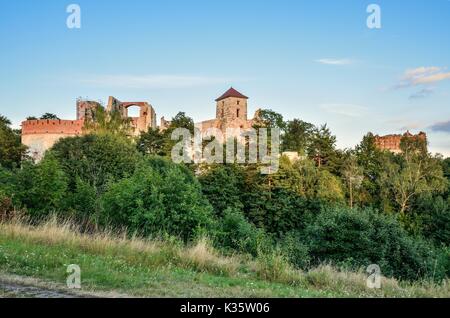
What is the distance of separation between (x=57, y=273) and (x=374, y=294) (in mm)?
4961

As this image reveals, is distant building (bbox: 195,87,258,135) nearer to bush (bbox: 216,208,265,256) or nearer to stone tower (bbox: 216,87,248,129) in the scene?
stone tower (bbox: 216,87,248,129)

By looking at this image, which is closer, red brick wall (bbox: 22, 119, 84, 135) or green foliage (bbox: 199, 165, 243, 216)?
green foliage (bbox: 199, 165, 243, 216)

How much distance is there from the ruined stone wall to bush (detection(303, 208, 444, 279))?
34.7 metres

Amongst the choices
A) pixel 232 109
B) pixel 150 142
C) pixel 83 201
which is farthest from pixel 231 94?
pixel 83 201

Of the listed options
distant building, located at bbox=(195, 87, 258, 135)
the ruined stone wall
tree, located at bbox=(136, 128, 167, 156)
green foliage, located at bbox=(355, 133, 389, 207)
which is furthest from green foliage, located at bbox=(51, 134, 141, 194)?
green foliage, located at bbox=(355, 133, 389, 207)

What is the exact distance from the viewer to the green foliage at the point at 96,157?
1585 inches

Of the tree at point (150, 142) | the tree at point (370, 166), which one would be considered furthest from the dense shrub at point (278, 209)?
the tree at point (150, 142)

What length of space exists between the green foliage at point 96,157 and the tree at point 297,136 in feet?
70.5

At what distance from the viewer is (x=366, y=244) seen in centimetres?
2484

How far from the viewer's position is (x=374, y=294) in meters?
7.66

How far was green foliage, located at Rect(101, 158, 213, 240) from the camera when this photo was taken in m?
17.9
